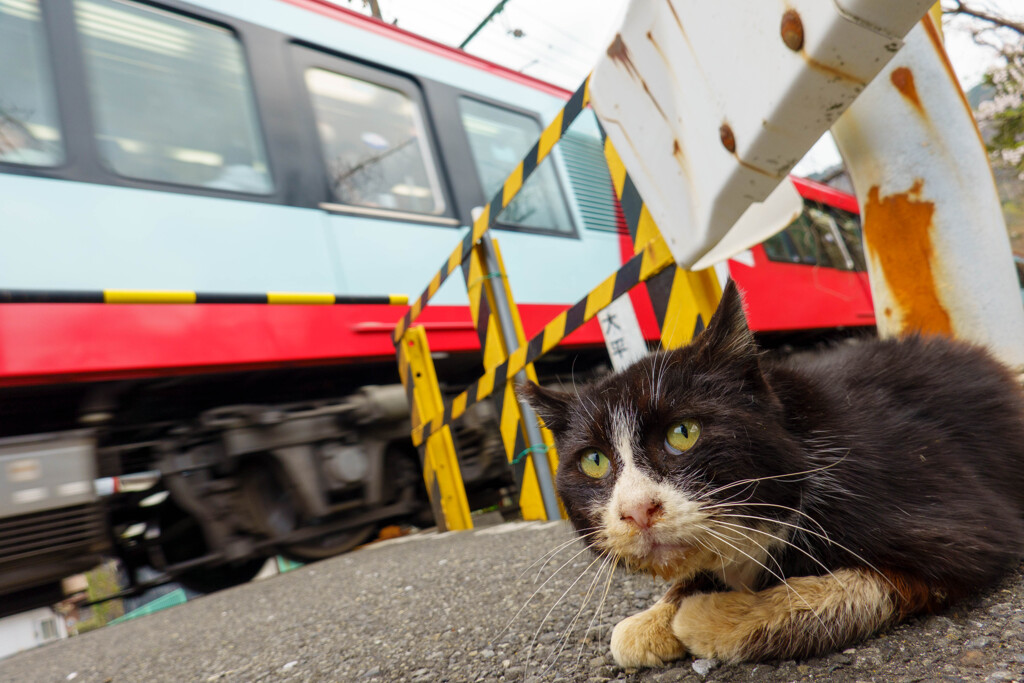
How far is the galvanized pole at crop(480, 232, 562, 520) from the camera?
3.03 metres

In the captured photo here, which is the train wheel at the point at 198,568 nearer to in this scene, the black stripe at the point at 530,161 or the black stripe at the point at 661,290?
the black stripe at the point at 530,161

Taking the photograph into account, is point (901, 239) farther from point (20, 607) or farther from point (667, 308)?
point (20, 607)

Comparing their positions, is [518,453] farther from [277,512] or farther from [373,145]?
[373,145]

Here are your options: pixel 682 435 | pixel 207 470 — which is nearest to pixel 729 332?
pixel 682 435

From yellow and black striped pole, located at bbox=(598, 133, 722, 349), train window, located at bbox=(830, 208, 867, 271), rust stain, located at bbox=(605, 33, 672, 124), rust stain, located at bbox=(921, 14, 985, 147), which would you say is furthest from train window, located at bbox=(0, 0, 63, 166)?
train window, located at bbox=(830, 208, 867, 271)

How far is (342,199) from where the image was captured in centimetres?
400

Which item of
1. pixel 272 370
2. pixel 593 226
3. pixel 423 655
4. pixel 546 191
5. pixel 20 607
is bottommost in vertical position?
pixel 423 655

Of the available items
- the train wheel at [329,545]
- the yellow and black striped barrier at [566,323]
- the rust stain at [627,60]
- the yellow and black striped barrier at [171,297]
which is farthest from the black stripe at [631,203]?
the train wheel at [329,545]

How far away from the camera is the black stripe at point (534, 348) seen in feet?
8.96

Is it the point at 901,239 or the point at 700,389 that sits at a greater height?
the point at 901,239

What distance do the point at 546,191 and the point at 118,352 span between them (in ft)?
12.0

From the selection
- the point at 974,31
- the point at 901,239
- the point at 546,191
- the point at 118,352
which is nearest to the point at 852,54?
the point at 901,239

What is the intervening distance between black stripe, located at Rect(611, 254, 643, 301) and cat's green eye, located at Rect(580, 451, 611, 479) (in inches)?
39.6

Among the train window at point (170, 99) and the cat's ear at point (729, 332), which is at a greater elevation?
the train window at point (170, 99)
